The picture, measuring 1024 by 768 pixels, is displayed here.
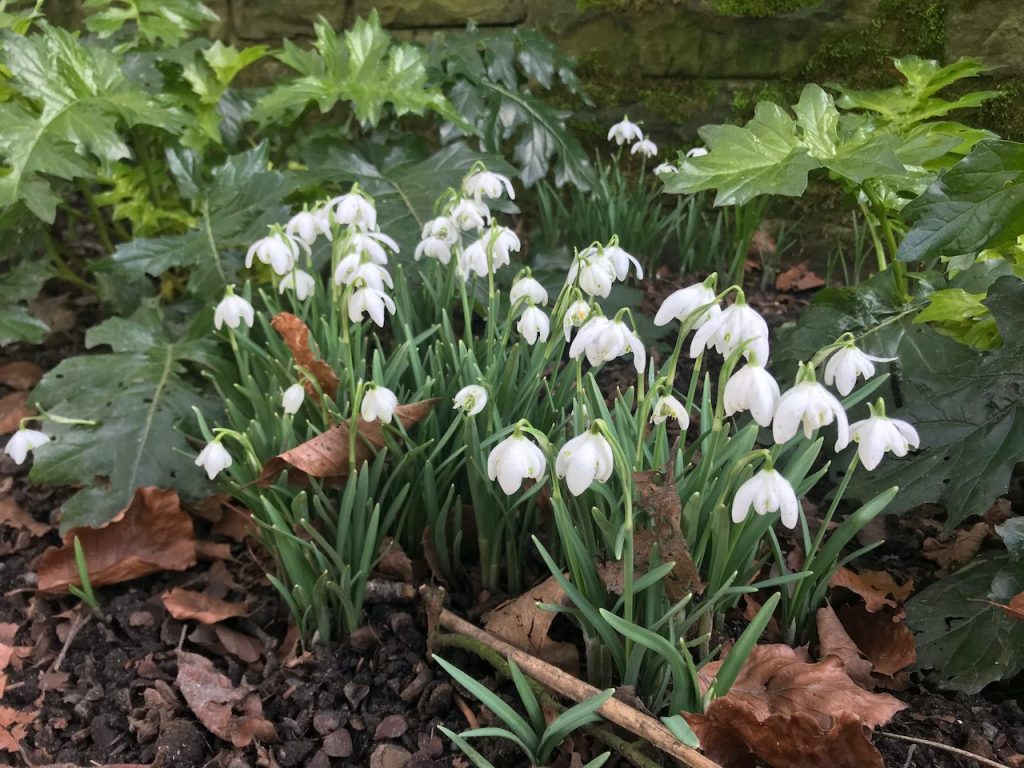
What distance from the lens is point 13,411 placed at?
2.25 m

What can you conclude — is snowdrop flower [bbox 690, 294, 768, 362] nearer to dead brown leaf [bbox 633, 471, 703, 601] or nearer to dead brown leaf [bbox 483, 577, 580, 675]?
dead brown leaf [bbox 633, 471, 703, 601]

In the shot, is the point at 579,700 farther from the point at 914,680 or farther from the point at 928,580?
the point at 928,580

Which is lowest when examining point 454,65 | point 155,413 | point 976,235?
point 155,413

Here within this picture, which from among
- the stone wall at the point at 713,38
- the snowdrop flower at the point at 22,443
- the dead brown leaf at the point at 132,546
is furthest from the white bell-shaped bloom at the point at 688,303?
the stone wall at the point at 713,38

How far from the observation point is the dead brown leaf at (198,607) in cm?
158

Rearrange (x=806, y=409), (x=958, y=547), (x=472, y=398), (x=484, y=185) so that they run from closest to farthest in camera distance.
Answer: (x=806, y=409), (x=472, y=398), (x=958, y=547), (x=484, y=185)

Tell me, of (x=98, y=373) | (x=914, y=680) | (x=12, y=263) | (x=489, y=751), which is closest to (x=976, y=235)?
(x=914, y=680)

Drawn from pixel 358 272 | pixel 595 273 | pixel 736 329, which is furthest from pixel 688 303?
pixel 358 272

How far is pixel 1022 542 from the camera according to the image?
1228 mm

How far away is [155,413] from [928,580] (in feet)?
5.24

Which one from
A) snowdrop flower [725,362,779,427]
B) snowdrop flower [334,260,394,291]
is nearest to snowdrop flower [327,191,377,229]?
snowdrop flower [334,260,394,291]

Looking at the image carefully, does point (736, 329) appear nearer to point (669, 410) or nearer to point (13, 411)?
point (669, 410)

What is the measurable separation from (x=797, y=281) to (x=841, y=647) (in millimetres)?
1552

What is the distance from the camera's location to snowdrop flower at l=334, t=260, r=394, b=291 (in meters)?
1.42
